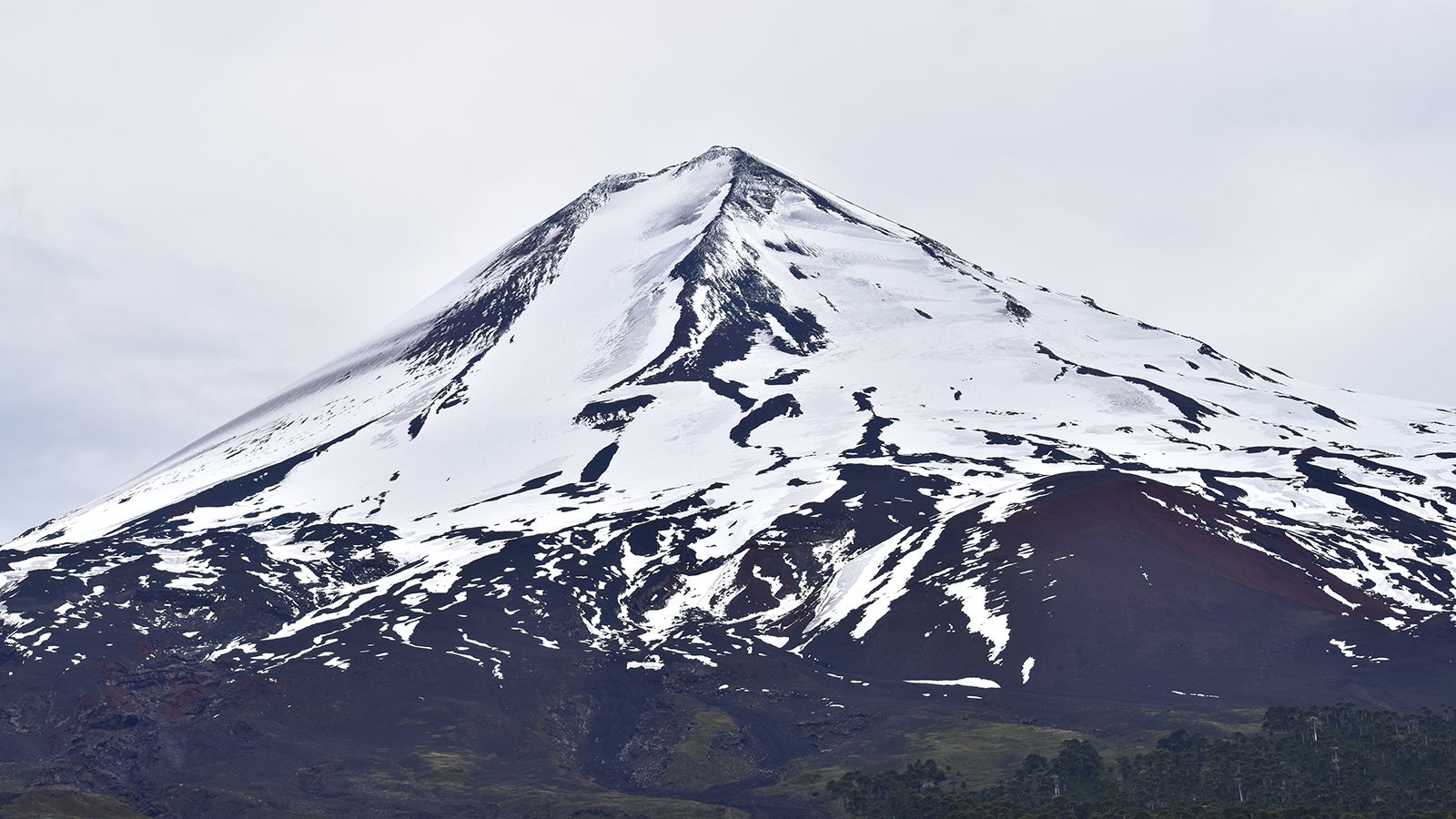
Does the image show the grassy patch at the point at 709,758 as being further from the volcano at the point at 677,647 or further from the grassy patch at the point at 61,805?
the grassy patch at the point at 61,805

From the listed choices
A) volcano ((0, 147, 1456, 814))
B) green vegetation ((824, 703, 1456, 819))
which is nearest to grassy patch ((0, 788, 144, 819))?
volcano ((0, 147, 1456, 814))

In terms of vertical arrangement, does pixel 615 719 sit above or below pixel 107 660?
below

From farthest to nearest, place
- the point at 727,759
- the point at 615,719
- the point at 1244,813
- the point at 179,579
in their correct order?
the point at 179,579 → the point at 615,719 → the point at 727,759 → the point at 1244,813

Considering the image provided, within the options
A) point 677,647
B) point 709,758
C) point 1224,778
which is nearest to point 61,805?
point 709,758

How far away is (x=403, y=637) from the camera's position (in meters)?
166

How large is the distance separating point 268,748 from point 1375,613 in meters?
114

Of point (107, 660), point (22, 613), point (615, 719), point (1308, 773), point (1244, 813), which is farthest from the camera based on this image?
point (22, 613)

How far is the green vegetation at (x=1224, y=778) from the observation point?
4274 inches

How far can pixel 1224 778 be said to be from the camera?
114 metres

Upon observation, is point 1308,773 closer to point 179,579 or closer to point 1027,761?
point 1027,761

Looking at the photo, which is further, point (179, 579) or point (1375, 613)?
point (179, 579)

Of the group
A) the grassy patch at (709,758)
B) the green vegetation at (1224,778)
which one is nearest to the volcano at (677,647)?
the grassy patch at (709,758)

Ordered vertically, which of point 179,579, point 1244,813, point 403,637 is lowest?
point 1244,813

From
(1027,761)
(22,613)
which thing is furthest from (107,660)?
(1027,761)
